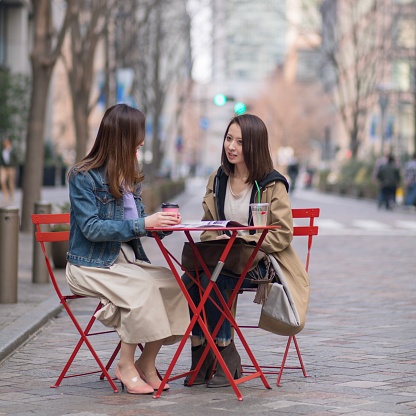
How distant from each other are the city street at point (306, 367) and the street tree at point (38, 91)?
18.8 feet

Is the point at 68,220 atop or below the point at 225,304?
atop

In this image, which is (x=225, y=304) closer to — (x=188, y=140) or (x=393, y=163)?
(x=393, y=163)

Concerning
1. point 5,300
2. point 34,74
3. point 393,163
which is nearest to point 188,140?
point 393,163

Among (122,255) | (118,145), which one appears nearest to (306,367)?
(122,255)

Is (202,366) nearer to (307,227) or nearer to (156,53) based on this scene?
(307,227)

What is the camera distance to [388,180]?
27656mm

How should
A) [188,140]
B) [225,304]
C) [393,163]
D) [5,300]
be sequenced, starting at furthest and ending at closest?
[188,140] → [393,163] → [5,300] → [225,304]

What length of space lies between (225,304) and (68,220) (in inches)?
47.9

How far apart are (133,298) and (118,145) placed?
2.80 feet

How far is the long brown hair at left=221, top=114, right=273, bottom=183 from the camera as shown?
5121 mm

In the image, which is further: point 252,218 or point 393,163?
point 393,163

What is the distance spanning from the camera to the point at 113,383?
491 centimetres

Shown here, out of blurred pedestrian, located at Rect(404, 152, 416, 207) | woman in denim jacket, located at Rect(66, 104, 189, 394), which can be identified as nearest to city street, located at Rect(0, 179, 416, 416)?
woman in denim jacket, located at Rect(66, 104, 189, 394)

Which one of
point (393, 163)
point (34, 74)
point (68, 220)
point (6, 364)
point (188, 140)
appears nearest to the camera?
point (68, 220)
